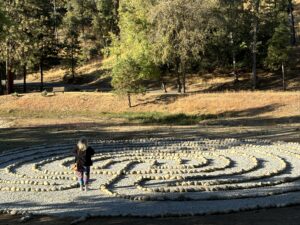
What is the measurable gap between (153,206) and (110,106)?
31992 millimetres

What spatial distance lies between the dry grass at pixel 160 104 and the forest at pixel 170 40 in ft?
6.30

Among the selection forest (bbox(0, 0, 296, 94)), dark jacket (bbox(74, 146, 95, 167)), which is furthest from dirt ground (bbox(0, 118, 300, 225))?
dark jacket (bbox(74, 146, 95, 167))

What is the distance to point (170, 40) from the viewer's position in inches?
1775

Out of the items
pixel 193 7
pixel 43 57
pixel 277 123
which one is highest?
pixel 193 7

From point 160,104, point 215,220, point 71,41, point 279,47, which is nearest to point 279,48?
point 279,47

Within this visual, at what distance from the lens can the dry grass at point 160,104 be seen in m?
37.8

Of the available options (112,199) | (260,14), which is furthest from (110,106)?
(112,199)

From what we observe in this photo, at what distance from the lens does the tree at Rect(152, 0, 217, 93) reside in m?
44.2

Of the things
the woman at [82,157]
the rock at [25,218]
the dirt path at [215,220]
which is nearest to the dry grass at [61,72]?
the woman at [82,157]

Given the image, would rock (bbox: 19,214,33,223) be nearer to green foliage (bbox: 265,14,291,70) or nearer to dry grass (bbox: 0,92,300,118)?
dry grass (bbox: 0,92,300,118)

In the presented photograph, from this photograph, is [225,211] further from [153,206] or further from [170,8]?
[170,8]

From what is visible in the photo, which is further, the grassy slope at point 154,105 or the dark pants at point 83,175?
the grassy slope at point 154,105

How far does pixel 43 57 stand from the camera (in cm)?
5644

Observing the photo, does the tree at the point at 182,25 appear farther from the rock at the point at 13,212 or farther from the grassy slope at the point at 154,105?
the rock at the point at 13,212
